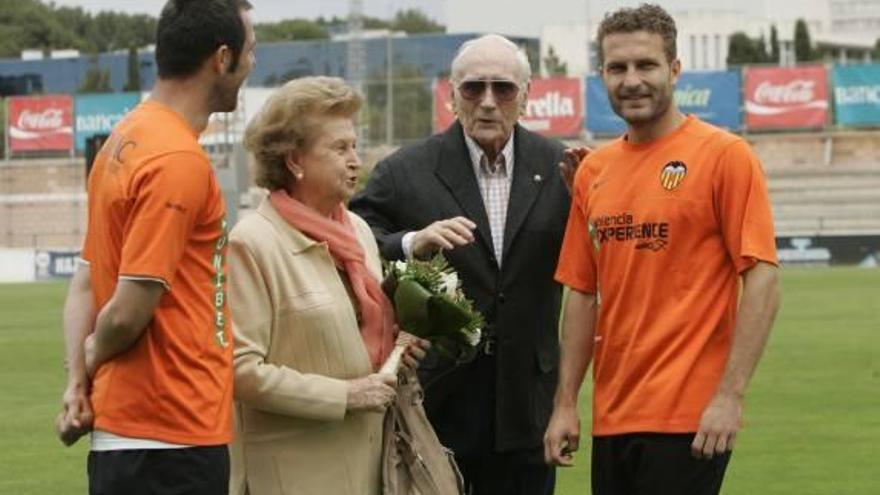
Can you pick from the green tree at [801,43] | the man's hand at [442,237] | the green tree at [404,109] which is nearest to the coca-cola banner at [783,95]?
the green tree at [404,109]

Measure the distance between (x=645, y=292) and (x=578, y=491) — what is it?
6.35 m

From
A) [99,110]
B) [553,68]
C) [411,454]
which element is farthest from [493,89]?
[553,68]

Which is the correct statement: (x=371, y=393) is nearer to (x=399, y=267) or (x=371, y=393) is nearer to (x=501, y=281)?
(x=399, y=267)

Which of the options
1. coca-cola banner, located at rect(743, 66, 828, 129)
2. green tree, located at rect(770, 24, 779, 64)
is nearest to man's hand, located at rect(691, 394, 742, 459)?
coca-cola banner, located at rect(743, 66, 828, 129)

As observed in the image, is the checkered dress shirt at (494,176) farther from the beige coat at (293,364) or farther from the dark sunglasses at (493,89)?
the beige coat at (293,364)

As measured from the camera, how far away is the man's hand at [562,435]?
6629 millimetres

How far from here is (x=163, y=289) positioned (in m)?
5.30

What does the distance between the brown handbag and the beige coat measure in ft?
0.26

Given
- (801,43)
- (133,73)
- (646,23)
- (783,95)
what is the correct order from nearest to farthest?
(646,23) → (783,95) → (133,73) → (801,43)

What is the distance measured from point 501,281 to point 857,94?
172ft

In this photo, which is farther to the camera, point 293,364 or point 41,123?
point 41,123

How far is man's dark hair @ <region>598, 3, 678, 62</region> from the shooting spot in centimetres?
629

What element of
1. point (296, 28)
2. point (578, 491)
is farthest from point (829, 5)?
point (578, 491)

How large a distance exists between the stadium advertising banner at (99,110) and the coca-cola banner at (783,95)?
19627mm
